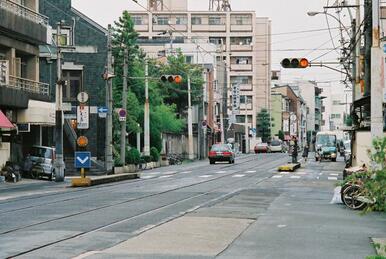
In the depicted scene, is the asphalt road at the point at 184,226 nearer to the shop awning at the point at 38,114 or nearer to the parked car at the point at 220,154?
the shop awning at the point at 38,114

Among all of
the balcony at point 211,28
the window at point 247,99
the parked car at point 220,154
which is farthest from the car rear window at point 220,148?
the balcony at point 211,28

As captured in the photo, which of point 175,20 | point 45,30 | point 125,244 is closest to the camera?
point 125,244

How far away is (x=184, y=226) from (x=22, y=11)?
2788cm

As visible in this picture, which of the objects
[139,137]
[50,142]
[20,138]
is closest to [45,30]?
[20,138]

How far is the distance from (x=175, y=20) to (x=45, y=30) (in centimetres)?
8827

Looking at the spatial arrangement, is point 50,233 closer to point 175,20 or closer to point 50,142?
point 50,142

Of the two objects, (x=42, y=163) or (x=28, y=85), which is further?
(x=28, y=85)

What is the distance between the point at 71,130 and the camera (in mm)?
54094

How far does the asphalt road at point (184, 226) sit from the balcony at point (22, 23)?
1342 centimetres

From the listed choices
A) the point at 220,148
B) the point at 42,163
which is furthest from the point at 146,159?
the point at 42,163

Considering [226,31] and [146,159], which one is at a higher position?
[226,31]

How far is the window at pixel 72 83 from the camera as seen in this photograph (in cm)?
5606

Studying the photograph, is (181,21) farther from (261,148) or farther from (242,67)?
(261,148)

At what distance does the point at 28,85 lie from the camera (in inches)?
1695
